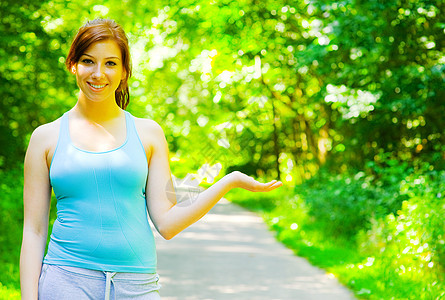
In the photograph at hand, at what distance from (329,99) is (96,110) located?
8.73 metres

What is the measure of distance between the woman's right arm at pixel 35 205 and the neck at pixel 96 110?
0.13m

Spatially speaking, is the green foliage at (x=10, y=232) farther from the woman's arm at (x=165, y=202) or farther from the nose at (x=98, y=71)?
the nose at (x=98, y=71)

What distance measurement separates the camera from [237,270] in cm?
947

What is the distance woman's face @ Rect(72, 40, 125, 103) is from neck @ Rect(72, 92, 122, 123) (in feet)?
0.09

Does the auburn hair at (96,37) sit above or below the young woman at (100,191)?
above

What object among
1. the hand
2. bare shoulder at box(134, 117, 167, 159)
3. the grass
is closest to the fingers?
the hand

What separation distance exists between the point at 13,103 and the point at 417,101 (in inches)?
312

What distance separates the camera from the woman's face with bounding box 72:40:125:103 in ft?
7.24

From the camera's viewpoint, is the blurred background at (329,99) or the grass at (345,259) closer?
the grass at (345,259)

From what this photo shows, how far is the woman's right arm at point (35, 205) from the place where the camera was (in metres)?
2.17

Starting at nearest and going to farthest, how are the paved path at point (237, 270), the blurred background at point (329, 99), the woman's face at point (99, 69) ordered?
the woman's face at point (99, 69) → the paved path at point (237, 270) → the blurred background at point (329, 99)

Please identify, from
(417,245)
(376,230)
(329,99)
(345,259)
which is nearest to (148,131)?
(417,245)

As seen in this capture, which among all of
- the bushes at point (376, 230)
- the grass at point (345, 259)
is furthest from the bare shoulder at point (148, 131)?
the bushes at point (376, 230)

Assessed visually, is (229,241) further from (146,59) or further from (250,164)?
(250,164)
